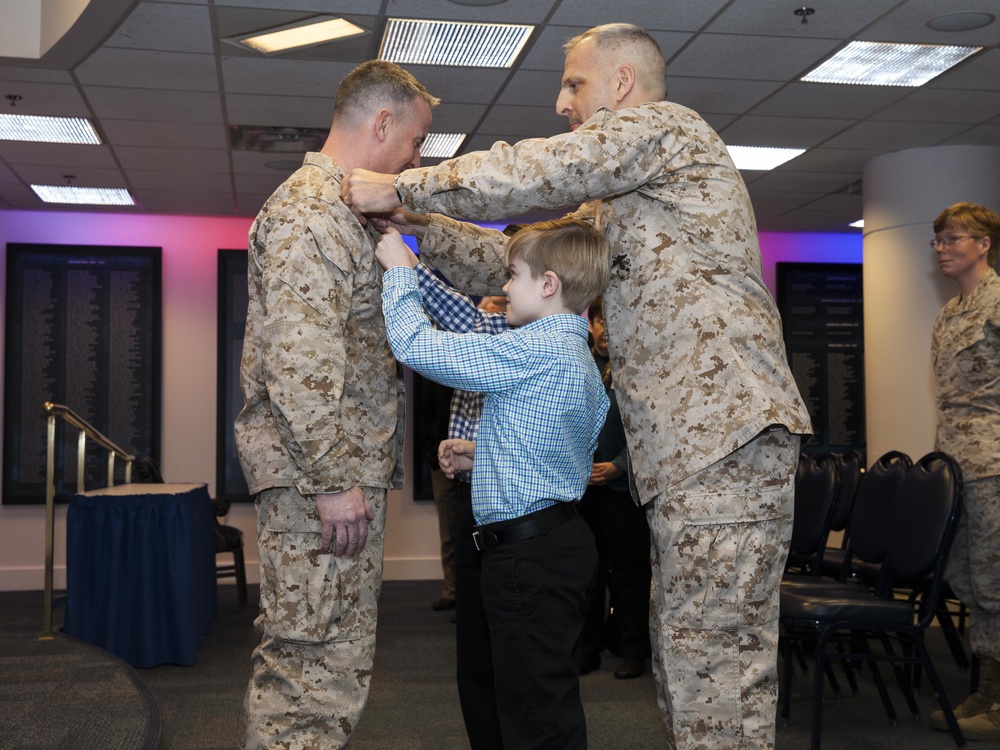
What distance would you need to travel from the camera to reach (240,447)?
2.11m

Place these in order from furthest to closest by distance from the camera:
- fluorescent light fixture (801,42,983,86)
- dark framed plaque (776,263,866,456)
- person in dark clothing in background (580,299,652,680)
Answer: dark framed plaque (776,263,866,456)
fluorescent light fixture (801,42,983,86)
person in dark clothing in background (580,299,652,680)

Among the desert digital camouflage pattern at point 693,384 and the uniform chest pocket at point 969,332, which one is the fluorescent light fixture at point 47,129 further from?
the uniform chest pocket at point 969,332

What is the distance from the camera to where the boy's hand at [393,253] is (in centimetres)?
193

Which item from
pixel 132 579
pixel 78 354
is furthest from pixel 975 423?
pixel 78 354

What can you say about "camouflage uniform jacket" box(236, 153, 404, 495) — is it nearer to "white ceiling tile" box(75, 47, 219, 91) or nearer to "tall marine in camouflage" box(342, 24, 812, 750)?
"tall marine in camouflage" box(342, 24, 812, 750)

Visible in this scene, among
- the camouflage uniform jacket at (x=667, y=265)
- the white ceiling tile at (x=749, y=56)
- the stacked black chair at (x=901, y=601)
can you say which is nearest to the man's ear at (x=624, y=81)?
the camouflage uniform jacket at (x=667, y=265)

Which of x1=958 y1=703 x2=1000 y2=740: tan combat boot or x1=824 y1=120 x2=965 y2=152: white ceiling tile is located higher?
x1=824 y1=120 x2=965 y2=152: white ceiling tile

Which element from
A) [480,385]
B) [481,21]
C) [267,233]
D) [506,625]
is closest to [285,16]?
[481,21]

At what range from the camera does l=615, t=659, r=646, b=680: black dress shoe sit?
4.36 metres

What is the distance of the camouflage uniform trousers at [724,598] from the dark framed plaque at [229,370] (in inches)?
253

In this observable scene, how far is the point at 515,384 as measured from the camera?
1.87 meters

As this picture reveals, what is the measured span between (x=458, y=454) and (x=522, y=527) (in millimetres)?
415

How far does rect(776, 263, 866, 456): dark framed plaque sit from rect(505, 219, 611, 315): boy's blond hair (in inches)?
284

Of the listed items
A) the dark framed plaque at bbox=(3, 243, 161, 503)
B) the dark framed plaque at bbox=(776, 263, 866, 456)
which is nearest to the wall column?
the dark framed plaque at bbox=(776, 263, 866, 456)
